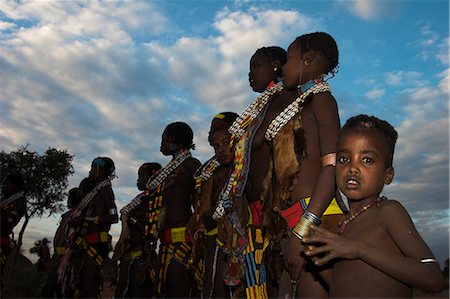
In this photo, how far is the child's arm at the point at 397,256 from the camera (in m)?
2.23

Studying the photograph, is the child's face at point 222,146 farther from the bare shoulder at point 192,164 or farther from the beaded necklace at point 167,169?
the beaded necklace at point 167,169

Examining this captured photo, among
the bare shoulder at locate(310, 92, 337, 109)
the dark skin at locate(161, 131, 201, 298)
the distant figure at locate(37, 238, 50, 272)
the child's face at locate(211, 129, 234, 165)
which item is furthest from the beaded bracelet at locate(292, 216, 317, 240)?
the distant figure at locate(37, 238, 50, 272)

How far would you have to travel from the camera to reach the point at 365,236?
8.23 feet

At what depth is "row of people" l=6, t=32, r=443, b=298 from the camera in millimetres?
2396

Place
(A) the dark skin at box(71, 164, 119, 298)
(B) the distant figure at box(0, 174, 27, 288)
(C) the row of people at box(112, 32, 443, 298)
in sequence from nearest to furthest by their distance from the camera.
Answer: (C) the row of people at box(112, 32, 443, 298) < (A) the dark skin at box(71, 164, 119, 298) < (B) the distant figure at box(0, 174, 27, 288)

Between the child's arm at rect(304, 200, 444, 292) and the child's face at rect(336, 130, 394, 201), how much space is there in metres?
0.33

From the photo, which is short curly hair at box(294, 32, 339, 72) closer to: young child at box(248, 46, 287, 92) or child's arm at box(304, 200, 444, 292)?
young child at box(248, 46, 287, 92)

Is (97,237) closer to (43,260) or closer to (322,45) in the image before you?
(43,260)

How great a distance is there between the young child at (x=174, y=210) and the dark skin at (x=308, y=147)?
2.90 meters

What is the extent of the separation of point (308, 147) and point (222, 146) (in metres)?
2.42

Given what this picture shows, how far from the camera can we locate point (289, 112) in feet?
11.3

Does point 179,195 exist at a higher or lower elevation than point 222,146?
lower

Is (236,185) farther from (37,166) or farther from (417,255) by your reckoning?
(37,166)

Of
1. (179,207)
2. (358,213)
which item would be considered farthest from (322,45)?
(179,207)
